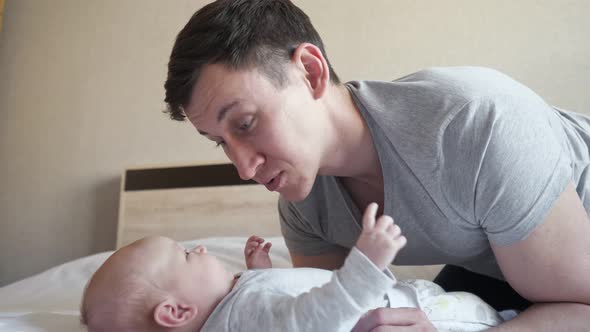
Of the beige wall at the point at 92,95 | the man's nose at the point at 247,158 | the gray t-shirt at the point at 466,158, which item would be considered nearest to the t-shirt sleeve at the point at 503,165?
the gray t-shirt at the point at 466,158

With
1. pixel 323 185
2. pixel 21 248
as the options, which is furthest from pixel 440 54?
pixel 21 248

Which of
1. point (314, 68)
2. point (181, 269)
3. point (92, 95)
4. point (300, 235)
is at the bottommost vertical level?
point (92, 95)

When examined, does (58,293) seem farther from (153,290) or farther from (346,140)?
(346,140)

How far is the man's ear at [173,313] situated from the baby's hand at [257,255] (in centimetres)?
25

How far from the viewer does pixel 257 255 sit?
3.51 feet

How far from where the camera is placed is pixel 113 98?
8.85 ft

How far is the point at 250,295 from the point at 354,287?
0.24m

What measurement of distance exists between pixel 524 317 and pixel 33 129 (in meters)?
2.78

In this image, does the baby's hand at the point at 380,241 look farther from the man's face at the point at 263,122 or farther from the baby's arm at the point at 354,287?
the man's face at the point at 263,122

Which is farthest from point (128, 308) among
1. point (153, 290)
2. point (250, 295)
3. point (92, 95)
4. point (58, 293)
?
point (92, 95)

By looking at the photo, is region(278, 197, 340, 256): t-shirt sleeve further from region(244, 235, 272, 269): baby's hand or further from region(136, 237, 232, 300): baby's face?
region(136, 237, 232, 300): baby's face

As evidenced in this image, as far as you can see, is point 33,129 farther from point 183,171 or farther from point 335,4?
point 335,4

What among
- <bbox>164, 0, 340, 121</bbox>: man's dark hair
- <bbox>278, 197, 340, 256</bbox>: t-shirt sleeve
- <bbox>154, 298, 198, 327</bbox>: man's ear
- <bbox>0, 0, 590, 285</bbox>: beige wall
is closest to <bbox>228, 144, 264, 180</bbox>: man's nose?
<bbox>164, 0, 340, 121</bbox>: man's dark hair

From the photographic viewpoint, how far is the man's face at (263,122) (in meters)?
0.84
